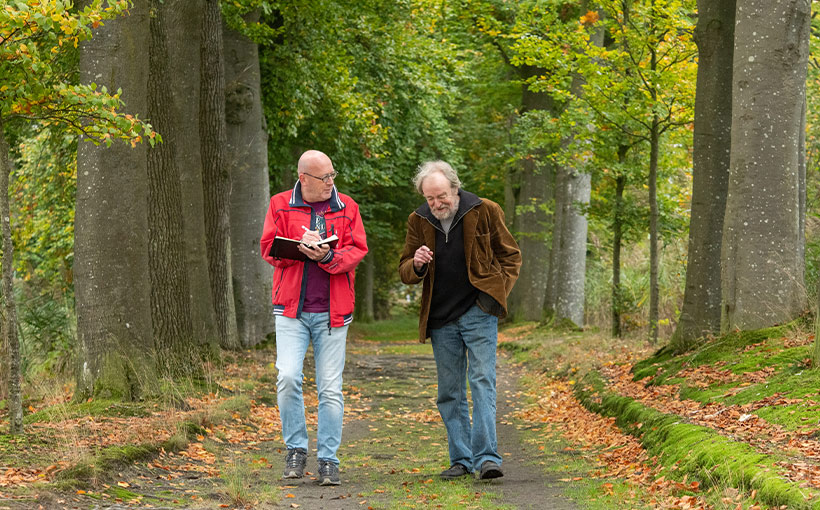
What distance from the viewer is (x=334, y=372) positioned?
6695 millimetres

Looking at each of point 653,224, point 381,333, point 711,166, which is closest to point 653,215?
point 653,224

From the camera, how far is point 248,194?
17.0 meters

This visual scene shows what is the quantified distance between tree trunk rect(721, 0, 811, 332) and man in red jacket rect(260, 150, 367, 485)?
4.27 metres

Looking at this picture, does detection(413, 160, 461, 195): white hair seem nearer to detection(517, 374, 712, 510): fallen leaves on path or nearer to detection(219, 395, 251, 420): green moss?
detection(517, 374, 712, 510): fallen leaves on path

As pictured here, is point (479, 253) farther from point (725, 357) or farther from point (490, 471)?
point (725, 357)

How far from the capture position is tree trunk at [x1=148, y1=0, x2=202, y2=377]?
1165cm

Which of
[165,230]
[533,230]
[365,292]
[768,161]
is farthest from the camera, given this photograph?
[365,292]

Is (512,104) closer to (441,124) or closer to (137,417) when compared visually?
(441,124)

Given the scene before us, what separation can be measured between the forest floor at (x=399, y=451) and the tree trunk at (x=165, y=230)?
0.72 metres

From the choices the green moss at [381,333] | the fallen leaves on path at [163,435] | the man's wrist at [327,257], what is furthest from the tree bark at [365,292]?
the man's wrist at [327,257]

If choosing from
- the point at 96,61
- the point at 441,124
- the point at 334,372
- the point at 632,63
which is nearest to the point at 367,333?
the point at 441,124

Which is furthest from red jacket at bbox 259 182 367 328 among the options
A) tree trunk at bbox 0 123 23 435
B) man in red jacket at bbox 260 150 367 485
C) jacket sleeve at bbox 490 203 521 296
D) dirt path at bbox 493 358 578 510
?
tree trunk at bbox 0 123 23 435

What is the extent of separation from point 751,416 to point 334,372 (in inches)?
120

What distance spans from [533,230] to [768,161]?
18.2 meters
